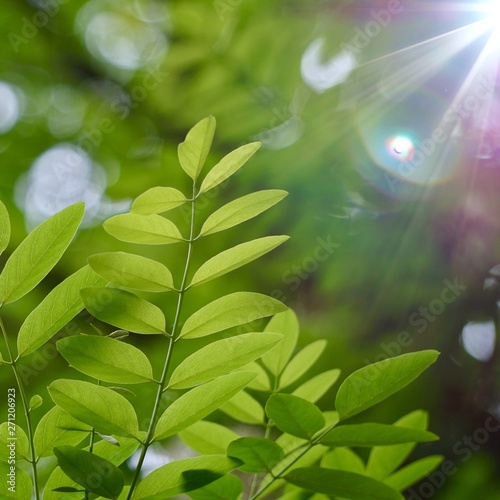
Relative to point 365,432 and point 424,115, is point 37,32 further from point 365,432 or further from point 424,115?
point 365,432

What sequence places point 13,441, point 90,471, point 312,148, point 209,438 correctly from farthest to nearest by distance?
point 312,148, point 209,438, point 13,441, point 90,471

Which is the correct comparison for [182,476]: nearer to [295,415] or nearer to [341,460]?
[295,415]

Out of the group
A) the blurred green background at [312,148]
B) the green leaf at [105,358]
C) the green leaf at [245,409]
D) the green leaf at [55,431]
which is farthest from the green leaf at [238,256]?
the blurred green background at [312,148]

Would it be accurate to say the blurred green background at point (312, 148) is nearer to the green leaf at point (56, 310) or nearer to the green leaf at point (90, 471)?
the green leaf at point (56, 310)

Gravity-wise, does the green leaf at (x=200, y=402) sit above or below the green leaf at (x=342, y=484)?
above

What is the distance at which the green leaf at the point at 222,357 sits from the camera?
1.96 feet

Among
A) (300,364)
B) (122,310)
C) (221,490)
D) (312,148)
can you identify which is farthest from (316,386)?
(312,148)

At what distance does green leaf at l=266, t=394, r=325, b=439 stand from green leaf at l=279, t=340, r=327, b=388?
0.32 m

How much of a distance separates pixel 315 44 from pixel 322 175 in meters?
0.42

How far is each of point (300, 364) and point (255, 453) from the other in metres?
0.36

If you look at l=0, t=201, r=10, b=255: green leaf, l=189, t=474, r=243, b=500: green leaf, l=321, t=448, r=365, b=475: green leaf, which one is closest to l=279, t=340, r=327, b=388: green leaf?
l=321, t=448, r=365, b=475: green leaf

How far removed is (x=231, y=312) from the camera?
629 millimetres

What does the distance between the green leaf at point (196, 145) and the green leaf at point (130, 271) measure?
0.16 m

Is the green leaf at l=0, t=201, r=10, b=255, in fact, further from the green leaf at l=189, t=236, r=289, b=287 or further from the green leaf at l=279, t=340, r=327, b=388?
the green leaf at l=279, t=340, r=327, b=388
